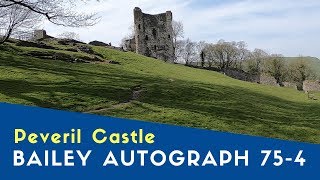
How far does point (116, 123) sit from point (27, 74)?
47.5 ft

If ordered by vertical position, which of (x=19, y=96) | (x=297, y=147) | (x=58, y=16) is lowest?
(x=297, y=147)

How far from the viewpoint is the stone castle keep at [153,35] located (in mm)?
82213

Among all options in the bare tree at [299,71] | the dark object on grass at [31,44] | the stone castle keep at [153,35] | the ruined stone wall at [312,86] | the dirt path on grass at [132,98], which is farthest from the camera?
the bare tree at [299,71]

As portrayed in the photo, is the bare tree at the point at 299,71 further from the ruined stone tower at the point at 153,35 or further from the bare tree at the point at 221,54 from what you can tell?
the ruined stone tower at the point at 153,35

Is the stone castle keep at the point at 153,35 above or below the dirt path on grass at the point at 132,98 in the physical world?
above

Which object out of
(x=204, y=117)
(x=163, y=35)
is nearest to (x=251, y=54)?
(x=163, y=35)

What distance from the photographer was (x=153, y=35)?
82.9 m

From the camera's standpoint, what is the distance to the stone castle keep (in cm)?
8221

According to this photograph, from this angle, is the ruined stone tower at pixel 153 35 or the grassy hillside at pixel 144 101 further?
the ruined stone tower at pixel 153 35

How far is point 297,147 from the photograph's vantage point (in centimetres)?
1800

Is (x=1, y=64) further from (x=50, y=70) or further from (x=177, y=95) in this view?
(x=177, y=95)

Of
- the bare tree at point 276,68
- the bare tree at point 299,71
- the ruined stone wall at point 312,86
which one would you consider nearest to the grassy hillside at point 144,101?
the ruined stone wall at point 312,86

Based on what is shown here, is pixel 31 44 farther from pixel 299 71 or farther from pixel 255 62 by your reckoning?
pixel 255 62

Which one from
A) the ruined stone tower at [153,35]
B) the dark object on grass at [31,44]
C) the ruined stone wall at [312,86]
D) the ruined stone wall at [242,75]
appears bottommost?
the ruined stone wall at [312,86]
